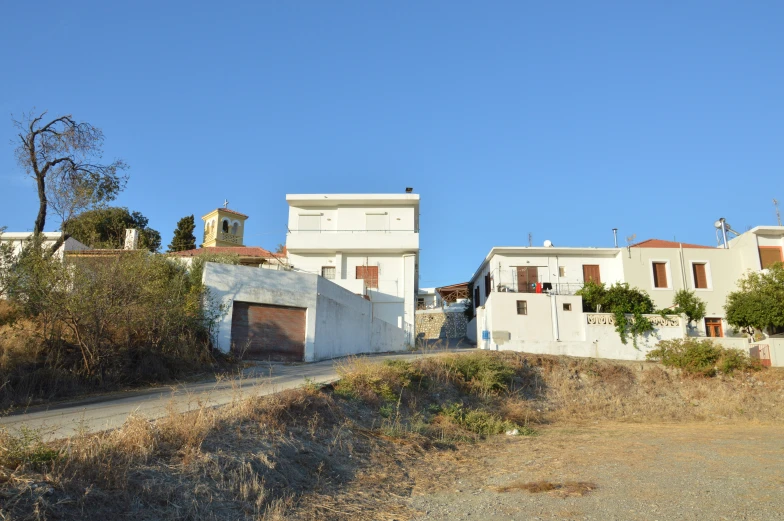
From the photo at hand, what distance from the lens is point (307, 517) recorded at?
586 cm

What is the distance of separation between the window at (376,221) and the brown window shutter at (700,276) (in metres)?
19.4

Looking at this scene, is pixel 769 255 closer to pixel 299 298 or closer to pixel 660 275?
pixel 660 275

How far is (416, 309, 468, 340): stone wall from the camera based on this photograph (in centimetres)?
4353

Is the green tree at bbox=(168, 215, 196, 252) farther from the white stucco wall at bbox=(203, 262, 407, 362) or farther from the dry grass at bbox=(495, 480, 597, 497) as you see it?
the dry grass at bbox=(495, 480, 597, 497)

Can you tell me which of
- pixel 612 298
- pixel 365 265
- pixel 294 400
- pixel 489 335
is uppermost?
pixel 365 265

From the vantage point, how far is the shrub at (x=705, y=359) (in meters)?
23.4

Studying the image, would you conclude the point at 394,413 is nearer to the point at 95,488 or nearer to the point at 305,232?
the point at 95,488

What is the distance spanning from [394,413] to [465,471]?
11.1 ft

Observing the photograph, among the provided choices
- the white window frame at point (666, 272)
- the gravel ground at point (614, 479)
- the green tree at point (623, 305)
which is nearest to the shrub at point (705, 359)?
the green tree at point (623, 305)

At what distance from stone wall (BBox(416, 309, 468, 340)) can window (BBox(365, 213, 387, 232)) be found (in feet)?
39.8

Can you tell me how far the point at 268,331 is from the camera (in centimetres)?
1950

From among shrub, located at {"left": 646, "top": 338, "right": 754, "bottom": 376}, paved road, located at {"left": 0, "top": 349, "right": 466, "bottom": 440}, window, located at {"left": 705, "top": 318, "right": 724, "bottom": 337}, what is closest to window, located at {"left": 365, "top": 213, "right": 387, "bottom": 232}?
shrub, located at {"left": 646, "top": 338, "right": 754, "bottom": 376}

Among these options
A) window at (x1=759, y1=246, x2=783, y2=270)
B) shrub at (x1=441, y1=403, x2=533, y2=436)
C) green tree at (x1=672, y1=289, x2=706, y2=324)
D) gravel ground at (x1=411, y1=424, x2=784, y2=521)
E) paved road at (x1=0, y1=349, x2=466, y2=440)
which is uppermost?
window at (x1=759, y1=246, x2=783, y2=270)

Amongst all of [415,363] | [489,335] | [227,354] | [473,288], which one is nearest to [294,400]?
[415,363]
